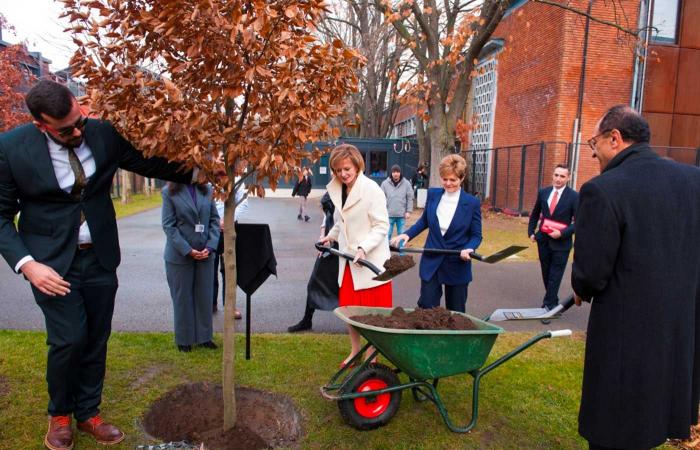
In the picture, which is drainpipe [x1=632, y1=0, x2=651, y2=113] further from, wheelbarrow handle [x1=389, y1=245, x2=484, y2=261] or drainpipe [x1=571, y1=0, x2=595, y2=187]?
wheelbarrow handle [x1=389, y1=245, x2=484, y2=261]

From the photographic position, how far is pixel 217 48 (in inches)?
98.9

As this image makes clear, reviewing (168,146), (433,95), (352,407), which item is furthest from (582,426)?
(433,95)

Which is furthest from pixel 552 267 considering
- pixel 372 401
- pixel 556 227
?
pixel 372 401

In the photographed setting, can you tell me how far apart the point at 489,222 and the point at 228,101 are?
1417 centimetres

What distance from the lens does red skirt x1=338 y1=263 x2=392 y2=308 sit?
404 centimetres

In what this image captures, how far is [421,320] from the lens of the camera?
3.11 meters

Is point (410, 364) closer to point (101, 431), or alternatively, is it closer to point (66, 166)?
point (101, 431)

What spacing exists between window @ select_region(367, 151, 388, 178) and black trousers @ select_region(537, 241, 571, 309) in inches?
892

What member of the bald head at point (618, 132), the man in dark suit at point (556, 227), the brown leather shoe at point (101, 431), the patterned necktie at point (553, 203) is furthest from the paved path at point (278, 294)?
the bald head at point (618, 132)

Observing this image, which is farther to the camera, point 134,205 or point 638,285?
point 134,205

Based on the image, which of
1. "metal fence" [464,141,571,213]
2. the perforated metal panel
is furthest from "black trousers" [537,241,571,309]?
the perforated metal panel

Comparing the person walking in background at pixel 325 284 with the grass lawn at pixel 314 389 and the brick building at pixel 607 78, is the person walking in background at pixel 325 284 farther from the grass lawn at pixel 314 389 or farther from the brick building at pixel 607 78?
the brick building at pixel 607 78

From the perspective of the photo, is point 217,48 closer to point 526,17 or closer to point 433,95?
Answer: point 433,95

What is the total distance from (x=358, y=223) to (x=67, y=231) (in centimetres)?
204
